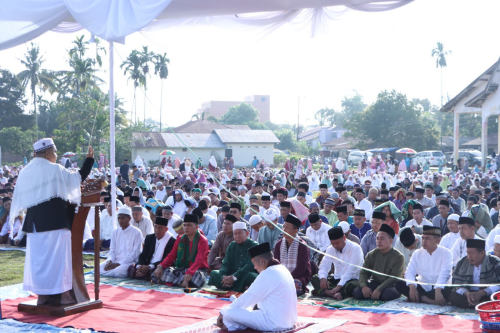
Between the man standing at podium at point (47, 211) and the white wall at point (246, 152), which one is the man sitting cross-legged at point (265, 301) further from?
the white wall at point (246, 152)

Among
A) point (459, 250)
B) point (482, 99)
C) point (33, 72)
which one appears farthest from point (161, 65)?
point (482, 99)

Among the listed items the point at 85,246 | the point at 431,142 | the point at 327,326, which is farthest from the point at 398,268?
the point at 431,142

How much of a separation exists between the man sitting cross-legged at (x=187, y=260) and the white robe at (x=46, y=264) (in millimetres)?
1952

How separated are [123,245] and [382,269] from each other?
3350 mm

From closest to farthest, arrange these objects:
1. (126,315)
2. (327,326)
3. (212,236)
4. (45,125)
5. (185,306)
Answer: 1. (327,326)
2. (126,315)
3. (185,306)
4. (212,236)
5. (45,125)

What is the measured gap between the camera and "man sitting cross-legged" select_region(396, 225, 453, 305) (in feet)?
18.7

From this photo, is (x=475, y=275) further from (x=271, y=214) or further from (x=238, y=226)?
(x=271, y=214)

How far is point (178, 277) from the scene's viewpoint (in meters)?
6.77

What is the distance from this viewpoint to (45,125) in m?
31.7

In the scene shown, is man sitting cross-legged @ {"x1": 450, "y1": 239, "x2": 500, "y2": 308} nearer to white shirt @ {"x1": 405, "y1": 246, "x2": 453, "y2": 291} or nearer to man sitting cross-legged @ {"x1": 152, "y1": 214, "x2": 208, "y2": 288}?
white shirt @ {"x1": 405, "y1": 246, "x2": 453, "y2": 291}

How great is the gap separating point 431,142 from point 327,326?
32.9 meters

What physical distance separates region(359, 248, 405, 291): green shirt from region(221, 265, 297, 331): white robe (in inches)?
66.2

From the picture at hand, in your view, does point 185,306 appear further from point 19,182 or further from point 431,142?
point 431,142

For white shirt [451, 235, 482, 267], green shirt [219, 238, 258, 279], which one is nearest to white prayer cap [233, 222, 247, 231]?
green shirt [219, 238, 258, 279]
